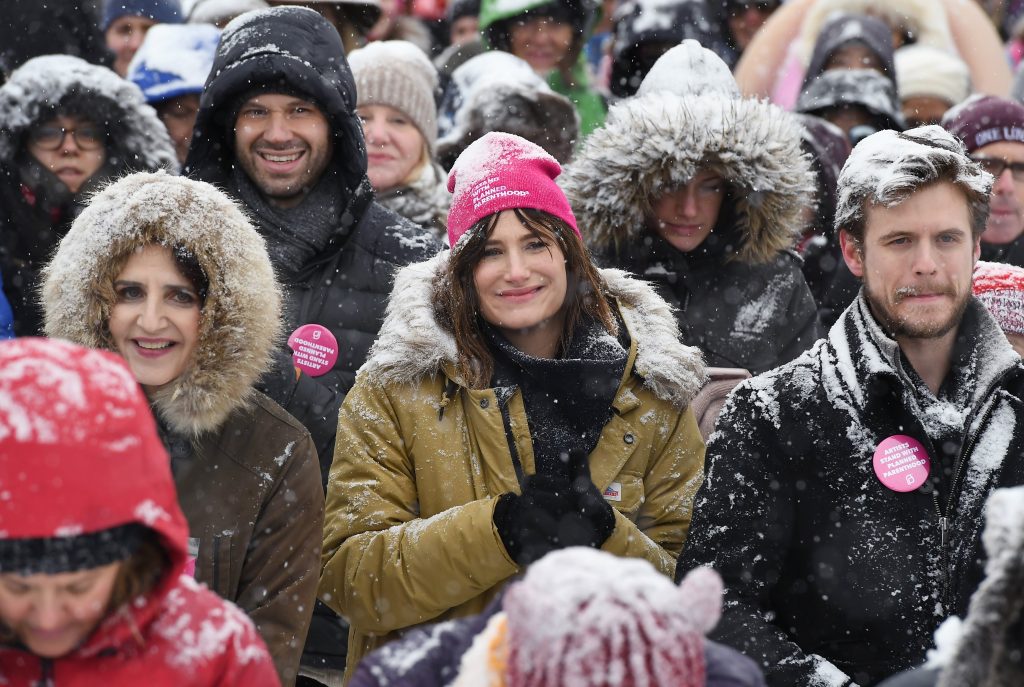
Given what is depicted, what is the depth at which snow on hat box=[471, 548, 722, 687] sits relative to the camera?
194 cm

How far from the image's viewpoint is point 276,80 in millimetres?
A: 4777

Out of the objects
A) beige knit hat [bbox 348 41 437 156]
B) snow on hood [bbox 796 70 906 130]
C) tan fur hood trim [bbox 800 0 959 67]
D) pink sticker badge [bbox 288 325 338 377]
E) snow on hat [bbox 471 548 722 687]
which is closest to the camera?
snow on hat [bbox 471 548 722 687]

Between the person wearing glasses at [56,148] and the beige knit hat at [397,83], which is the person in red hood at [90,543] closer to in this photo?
the person wearing glasses at [56,148]

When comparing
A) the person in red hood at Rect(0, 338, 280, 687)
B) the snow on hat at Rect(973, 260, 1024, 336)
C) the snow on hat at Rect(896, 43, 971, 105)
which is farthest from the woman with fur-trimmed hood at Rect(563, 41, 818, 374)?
the snow on hat at Rect(896, 43, 971, 105)

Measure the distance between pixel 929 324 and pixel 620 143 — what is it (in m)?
1.75

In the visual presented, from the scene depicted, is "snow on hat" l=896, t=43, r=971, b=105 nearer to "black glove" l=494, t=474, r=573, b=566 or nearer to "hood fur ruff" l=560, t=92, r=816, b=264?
"hood fur ruff" l=560, t=92, r=816, b=264

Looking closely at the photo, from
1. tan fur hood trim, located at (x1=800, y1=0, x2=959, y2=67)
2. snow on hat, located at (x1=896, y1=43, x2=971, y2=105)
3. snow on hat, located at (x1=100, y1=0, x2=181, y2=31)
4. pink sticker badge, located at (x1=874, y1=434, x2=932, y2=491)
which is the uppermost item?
tan fur hood trim, located at (x1=800, y1=0, x2=959, y2=67)

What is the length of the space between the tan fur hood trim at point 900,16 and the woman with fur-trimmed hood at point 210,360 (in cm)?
544

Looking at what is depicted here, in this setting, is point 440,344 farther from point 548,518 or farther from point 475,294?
point 548,518

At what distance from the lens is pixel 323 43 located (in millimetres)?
4922

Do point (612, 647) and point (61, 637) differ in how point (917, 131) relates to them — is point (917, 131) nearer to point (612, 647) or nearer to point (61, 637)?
point (612, 647)

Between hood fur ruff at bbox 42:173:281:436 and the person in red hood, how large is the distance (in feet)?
3.46

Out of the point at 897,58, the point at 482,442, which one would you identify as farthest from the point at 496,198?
the point at 897,58

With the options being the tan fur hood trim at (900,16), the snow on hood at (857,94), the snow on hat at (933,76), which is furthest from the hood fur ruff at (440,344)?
the tan fur hood trim at (900,16)
